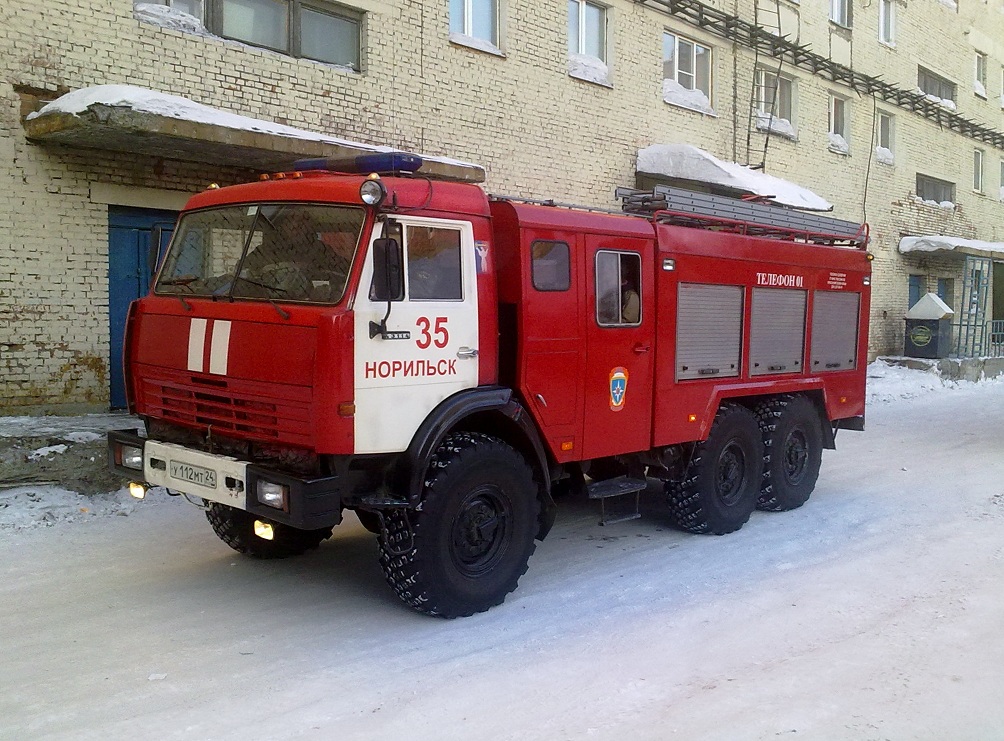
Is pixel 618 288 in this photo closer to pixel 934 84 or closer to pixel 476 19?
pixel 476 19

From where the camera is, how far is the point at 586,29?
46.7 ft

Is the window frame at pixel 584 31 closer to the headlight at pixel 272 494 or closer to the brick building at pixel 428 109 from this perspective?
the brick building at pixel 428 109

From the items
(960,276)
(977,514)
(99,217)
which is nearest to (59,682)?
(99,217)

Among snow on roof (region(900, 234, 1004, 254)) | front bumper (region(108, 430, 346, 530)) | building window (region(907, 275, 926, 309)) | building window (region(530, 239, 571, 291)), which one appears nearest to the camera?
front bumper (region(108, 430, 346, 530))

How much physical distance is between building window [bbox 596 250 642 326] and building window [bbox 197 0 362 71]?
20.0ft

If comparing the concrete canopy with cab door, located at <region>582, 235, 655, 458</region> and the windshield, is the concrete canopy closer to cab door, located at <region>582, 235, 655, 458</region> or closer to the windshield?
the windshield

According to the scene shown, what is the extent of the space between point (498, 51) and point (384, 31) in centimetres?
203

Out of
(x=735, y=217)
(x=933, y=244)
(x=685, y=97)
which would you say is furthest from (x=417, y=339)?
(x=933, y=244)

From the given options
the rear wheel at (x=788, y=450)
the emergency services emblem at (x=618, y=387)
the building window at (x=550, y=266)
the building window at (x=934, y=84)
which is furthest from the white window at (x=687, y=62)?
the building window at (x=550, y=266)

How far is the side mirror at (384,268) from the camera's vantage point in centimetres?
478

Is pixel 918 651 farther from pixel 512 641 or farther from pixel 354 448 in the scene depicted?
pixel 354 448

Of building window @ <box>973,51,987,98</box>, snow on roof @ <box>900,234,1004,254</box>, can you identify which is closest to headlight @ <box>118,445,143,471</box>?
snow on roof @ <box>900,234,1004,254</box>

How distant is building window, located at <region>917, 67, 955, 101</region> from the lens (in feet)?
79.7

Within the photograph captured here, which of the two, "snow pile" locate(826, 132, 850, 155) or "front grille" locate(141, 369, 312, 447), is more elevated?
"snow pile" locate(826, 132, 850, 155)
